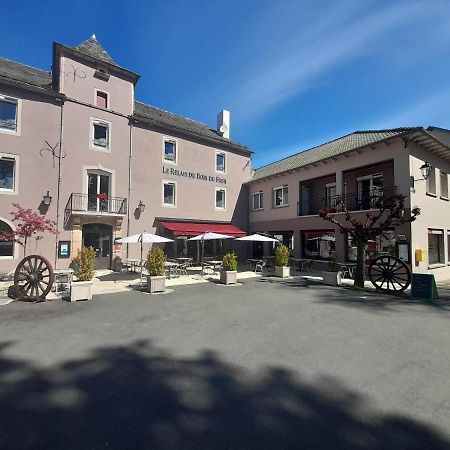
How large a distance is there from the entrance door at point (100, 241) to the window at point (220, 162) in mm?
10425

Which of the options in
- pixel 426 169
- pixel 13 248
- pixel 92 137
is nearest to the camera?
pixel 426 169

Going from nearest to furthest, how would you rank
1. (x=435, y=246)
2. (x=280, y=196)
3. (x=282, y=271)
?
(x=282, y=271) < (x=435, y=246) < (x=280, y=196)

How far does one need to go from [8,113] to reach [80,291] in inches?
492

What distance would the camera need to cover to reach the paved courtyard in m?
3.21

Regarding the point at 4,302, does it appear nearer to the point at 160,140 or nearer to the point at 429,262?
the point at 160,140

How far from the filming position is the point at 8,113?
52.7 ft

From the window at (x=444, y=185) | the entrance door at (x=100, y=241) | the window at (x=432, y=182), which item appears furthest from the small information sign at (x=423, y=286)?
the entrance door at (x=100, y=241)

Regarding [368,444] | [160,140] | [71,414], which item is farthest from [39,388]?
[160,140]

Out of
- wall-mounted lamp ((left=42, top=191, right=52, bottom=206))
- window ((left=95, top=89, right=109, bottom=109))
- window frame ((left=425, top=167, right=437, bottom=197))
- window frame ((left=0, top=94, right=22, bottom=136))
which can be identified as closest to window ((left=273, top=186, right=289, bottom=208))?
window frame ((left=425, top=167, right=437, bottom=197))

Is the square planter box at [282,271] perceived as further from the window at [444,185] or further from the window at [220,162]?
the window at [220,162]

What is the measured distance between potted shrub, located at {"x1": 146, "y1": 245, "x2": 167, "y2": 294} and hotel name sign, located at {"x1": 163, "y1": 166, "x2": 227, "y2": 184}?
10.9 metres

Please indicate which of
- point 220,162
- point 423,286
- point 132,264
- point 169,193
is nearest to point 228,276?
point 132,264

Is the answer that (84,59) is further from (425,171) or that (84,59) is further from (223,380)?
(223,380)

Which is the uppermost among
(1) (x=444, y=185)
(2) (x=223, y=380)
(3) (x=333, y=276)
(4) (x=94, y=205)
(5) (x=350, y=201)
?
(1) (x=444, y=185)
